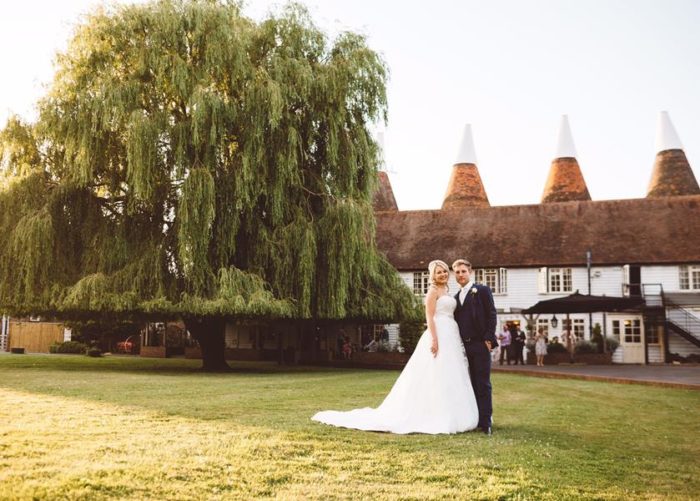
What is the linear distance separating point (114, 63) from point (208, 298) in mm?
6911

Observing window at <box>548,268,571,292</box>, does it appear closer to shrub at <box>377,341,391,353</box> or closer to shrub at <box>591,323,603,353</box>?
shrub at <box>591,323,603,353</box>

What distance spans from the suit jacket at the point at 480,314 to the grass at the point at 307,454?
1.13 m

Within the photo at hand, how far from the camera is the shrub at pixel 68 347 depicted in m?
35.9

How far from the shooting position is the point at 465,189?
1730 inches

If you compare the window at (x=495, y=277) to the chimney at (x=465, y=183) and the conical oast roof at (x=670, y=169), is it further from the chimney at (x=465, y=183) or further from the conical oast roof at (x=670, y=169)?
the conical oast roof at (x=670, y=169)

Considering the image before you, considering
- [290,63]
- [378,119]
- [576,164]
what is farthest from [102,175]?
[576,164]

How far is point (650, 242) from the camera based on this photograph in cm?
3303

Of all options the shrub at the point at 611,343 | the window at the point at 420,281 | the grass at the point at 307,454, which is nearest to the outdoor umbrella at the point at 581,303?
the shrub at the point at 611,343

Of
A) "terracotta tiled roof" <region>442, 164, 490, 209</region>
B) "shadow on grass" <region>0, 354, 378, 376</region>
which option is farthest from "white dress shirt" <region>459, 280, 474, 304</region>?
"terracotta tiled roof" <region>442, 164, 490, 209</region>

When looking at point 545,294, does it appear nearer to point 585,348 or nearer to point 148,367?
point 585,348

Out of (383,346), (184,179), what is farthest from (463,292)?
(383,346)

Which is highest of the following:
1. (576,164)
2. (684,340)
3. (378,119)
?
(576,164)

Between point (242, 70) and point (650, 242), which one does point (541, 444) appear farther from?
point (650, 242)

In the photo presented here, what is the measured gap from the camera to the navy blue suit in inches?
307
